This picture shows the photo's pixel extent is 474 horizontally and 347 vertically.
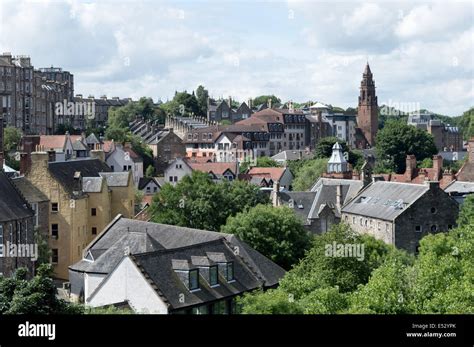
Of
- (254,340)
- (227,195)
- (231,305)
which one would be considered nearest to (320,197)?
(227,195)

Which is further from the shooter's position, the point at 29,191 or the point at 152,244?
the point at 29,191

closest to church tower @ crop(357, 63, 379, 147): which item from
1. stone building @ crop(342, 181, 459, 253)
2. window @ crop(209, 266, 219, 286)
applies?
stone building @ crop(342, 181, 459, 253)


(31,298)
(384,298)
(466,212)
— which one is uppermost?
(466,212)

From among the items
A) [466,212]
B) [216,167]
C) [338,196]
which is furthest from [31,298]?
[216,167]

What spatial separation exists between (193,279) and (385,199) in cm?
2517

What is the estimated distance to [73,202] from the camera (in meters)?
40.1

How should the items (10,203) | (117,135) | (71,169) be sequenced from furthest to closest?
1. (117,135)
2. (71,169)
3. (10,203)

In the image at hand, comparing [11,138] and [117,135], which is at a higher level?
[117,135]

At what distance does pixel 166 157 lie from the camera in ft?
295

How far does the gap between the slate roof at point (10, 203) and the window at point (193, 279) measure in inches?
379

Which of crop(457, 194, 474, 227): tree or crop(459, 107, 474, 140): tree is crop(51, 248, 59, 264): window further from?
crop(459, 107, 474, 140): tree

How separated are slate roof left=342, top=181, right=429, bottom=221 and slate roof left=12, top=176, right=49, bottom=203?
18.9 meters

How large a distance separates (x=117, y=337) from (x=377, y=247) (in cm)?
2880

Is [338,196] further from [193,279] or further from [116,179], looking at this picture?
[193,279]
